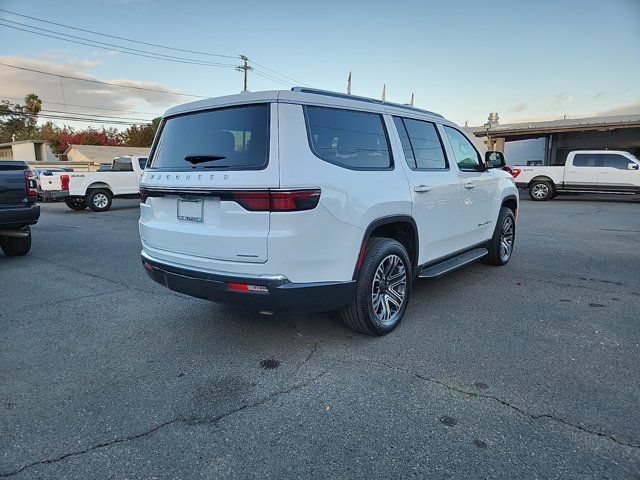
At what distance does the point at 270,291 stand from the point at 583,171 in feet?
59.8

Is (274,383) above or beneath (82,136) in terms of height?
beneath

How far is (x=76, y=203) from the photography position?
16.2 meters

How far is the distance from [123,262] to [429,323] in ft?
16.8

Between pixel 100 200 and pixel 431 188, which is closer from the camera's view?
pixel 431 188

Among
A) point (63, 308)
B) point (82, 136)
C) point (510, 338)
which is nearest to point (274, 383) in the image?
point (510, 338)

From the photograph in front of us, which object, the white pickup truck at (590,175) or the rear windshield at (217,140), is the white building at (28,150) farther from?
the rear windshield at (217,140)

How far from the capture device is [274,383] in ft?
9.95

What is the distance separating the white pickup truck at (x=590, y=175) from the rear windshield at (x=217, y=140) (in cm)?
1773

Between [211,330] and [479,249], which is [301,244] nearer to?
[211,330]

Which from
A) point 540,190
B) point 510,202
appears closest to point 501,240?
point 510,202

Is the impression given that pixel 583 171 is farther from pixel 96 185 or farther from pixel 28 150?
pixel 28 150

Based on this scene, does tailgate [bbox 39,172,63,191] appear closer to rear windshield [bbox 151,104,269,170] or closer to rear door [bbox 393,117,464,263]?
rear windshield [bbox 151,104,269,170]

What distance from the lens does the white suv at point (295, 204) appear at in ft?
9.66

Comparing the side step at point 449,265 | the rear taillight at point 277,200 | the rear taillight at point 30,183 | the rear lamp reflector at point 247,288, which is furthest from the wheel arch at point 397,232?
the rear taillight at point 30,183
